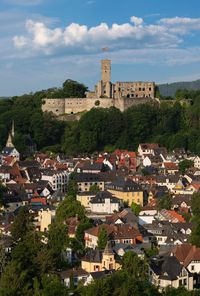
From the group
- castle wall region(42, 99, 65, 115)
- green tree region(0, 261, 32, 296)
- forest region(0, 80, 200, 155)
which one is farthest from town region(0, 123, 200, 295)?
castle wall region(42, 99, 65, 115)

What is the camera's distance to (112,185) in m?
47.7

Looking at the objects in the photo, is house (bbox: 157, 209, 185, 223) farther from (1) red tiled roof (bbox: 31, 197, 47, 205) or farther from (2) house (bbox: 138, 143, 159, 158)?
(2) house (bbox: 138, 143, 159, 158)

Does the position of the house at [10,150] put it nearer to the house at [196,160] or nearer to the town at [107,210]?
the town at [107,210]

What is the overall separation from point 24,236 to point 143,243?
19.8ft

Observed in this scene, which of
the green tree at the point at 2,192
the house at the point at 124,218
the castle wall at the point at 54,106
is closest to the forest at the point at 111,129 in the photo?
the castle wall at the point at 54,106

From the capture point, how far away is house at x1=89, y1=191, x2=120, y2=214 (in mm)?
42500

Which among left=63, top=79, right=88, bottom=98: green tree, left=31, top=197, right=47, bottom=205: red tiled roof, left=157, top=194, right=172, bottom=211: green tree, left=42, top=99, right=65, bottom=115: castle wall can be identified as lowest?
left=31, top=197, right=47, bottom=205: red tiled roof

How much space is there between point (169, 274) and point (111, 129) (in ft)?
125

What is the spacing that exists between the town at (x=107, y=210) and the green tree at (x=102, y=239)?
0.17ft

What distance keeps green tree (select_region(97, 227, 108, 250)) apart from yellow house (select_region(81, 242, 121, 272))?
171 cm

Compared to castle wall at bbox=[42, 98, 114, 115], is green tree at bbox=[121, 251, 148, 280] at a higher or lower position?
lower

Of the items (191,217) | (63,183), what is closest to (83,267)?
(191,217)

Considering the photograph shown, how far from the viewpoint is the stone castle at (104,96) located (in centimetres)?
7094

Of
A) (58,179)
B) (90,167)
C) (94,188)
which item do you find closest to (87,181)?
(94,188)
